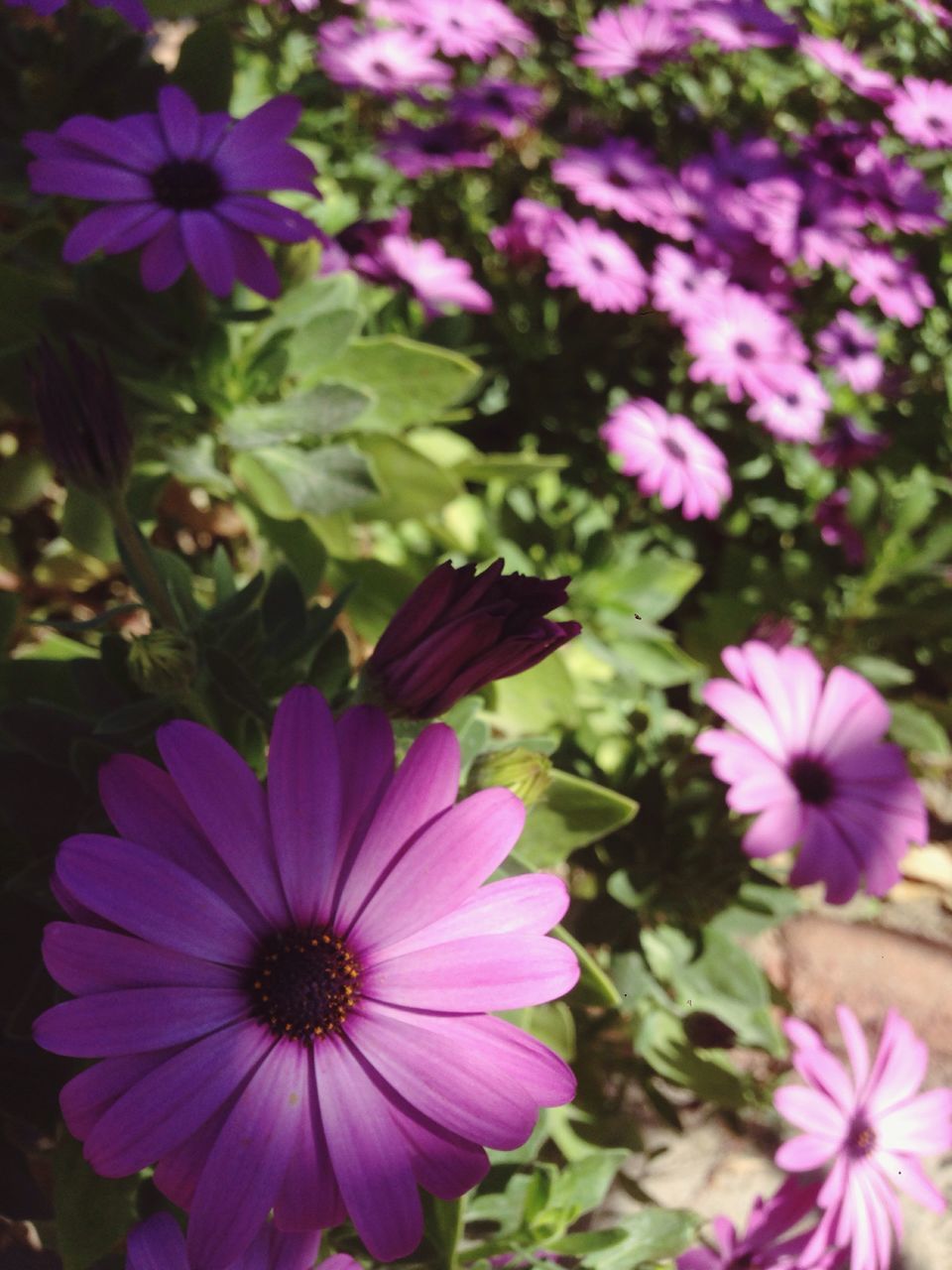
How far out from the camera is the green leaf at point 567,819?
0.89 meters

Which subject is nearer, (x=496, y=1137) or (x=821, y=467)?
(x=496, y=1137)

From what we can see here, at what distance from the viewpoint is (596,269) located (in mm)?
1838

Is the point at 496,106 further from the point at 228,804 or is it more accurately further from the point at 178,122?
the point at 228,804

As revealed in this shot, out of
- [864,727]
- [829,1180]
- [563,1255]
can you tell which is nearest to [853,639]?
[864,727]

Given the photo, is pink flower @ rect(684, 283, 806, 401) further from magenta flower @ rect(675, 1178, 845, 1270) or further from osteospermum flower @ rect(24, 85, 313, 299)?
magenta flower @ rect(675, 1178, 845, 1270)

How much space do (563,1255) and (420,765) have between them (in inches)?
24.6

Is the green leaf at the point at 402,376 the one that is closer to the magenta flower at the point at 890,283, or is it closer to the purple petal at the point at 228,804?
the purple petal at the point at 228,804

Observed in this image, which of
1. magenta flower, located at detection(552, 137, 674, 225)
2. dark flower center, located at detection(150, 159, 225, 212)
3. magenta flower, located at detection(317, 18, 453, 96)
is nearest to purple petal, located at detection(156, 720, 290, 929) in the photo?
dark flower center, located at detection(150, 159, 225, 212)

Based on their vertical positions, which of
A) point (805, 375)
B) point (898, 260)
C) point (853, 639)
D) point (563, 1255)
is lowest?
point (563, 1255)

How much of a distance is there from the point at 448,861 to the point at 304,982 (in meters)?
0.11

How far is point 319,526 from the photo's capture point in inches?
48.8

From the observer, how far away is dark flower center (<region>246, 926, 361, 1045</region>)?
583 millimetres

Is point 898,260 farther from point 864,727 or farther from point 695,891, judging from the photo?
point 695,891

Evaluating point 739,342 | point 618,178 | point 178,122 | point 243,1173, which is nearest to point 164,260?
point 178,122
